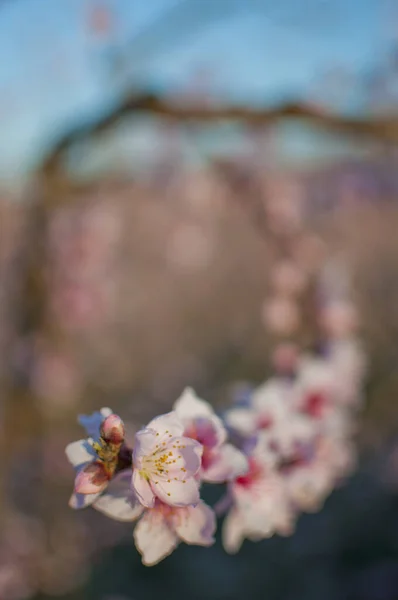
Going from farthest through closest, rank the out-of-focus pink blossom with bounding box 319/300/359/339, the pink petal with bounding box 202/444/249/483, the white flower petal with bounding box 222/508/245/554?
1. the out-of-focus pink blossom with bounding box 319/300/359/339
2. the white flower petal with bounding box 222/508/245/554
3. the pink petal with bounding box 202/444/249/483

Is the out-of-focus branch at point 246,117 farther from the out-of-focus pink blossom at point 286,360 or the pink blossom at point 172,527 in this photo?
the pink blossom at point 172,527

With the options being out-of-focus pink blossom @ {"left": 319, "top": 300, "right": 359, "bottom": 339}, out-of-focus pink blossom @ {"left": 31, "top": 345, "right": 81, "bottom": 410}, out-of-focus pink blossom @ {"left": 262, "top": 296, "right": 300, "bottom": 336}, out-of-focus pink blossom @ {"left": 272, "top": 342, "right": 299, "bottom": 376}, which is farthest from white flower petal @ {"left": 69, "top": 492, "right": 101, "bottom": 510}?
out-of-focus pink blossom @ {"left": 31, "top": 345, "right": 81, "bottom": 410}

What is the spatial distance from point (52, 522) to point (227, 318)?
3.67 metres

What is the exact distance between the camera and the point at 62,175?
176cm

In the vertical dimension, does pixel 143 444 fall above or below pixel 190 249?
below

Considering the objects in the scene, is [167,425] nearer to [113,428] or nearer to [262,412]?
[113,428]

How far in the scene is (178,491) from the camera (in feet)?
2.24

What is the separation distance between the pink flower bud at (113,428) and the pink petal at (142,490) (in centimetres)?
4

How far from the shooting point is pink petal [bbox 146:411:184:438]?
2.16ft

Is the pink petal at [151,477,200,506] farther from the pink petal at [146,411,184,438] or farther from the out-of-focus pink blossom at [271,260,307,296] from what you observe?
the out-of-focus pink blossom at [271,260,307,296]

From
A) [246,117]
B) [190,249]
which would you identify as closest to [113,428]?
[246,117]

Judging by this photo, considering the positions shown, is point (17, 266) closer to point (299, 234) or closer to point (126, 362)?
point (299, 234)

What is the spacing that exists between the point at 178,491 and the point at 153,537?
0.06m

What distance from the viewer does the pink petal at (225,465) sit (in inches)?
29.9
